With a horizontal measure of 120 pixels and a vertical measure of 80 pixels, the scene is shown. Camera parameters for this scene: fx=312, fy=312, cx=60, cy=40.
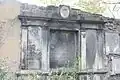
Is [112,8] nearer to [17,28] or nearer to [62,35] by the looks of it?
[62,35]

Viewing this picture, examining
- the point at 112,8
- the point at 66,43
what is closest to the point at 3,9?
the point at 66,43

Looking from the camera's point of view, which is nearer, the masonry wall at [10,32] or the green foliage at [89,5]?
the masonry wall at [10,32]

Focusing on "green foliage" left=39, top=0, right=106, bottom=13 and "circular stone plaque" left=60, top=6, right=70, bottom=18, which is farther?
"green foliage" left=39, top=0, right=106, bottom=13

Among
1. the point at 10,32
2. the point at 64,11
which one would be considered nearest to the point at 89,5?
the point at 64,11

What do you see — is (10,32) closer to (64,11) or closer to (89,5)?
(64,11)

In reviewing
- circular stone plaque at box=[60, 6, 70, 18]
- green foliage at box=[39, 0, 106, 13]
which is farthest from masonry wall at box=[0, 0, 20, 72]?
green foliage at box=[39, 0, 106, 13]

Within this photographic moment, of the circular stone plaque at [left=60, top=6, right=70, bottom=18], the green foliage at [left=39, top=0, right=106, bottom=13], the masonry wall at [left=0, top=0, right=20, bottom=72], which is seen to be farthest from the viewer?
the green foliage at [left=39, top=0, right=106, bottom=13]

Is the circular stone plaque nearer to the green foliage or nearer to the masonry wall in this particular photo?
the green foliage

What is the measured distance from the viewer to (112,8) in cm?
967

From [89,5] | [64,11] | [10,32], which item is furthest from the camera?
[89,5]

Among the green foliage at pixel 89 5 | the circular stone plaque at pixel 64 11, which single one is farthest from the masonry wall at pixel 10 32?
the green foliage at pixel 89 5

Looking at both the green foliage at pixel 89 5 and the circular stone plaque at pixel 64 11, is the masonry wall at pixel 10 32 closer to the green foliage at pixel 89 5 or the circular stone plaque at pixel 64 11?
the circular stone plaque at pixel 64 11

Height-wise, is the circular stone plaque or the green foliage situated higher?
the green foliage

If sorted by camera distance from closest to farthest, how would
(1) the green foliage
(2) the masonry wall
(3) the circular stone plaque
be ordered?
(2) the masonry wall
(3) the circular stone plaque
(1) the green foliage
